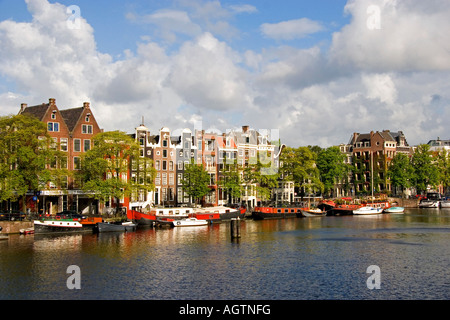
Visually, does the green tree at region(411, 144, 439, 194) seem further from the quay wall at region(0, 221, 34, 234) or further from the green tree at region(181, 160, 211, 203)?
the quay wall at region(0, 221, 34, 234)

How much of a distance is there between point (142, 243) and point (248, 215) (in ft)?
141

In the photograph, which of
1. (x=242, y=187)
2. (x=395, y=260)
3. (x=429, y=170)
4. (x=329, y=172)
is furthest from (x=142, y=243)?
(x=429, y=170)

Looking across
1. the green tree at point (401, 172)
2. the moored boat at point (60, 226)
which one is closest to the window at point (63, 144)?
the moored boat at point (60, 226)

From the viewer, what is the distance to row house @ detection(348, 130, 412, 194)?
149 m

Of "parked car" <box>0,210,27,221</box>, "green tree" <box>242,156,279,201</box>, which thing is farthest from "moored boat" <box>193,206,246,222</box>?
"parked car" <box>0,210,27,221</box>

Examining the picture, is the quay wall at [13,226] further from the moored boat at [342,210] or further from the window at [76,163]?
the moored boat at [342,210]

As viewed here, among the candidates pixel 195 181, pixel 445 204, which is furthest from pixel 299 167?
pixel 445 204

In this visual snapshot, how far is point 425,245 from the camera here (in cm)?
5772

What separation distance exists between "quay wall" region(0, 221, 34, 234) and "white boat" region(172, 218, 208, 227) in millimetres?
21764

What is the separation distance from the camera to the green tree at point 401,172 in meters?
141

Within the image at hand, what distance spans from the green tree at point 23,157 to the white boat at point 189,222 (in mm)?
18894

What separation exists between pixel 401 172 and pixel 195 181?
2800 inches

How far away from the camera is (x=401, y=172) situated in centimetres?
14100

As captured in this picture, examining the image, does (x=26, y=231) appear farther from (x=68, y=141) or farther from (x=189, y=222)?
(x=189, y=222)
